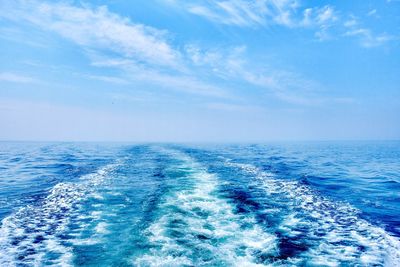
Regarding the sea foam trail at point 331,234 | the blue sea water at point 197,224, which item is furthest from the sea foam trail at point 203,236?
the sea foam trail at point 331,234

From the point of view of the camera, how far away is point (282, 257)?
8.45m

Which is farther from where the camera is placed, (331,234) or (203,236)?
(331,234)

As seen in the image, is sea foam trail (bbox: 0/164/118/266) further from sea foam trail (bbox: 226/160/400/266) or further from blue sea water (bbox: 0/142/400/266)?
sea foam trail (bbox: 226/160/400/266)

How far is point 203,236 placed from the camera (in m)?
10.1

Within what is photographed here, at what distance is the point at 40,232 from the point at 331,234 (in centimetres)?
1140

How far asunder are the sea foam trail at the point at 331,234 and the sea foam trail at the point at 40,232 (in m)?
7.77

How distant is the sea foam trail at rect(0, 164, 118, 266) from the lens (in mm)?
8281

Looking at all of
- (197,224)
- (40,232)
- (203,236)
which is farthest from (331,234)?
(40,232)

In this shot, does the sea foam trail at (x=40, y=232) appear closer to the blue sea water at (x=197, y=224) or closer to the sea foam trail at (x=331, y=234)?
the blue sea water at (x=197, y=224)

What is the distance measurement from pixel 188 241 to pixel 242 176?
1507 centimetres

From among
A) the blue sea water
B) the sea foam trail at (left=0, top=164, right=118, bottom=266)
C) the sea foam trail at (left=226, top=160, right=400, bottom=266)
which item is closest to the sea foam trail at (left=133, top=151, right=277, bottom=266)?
the blue sea water

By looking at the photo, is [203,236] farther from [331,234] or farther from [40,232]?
[40,232]

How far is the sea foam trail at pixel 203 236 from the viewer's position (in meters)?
8.22

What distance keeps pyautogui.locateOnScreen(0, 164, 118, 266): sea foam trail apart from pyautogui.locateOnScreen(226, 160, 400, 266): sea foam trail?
7772mm
